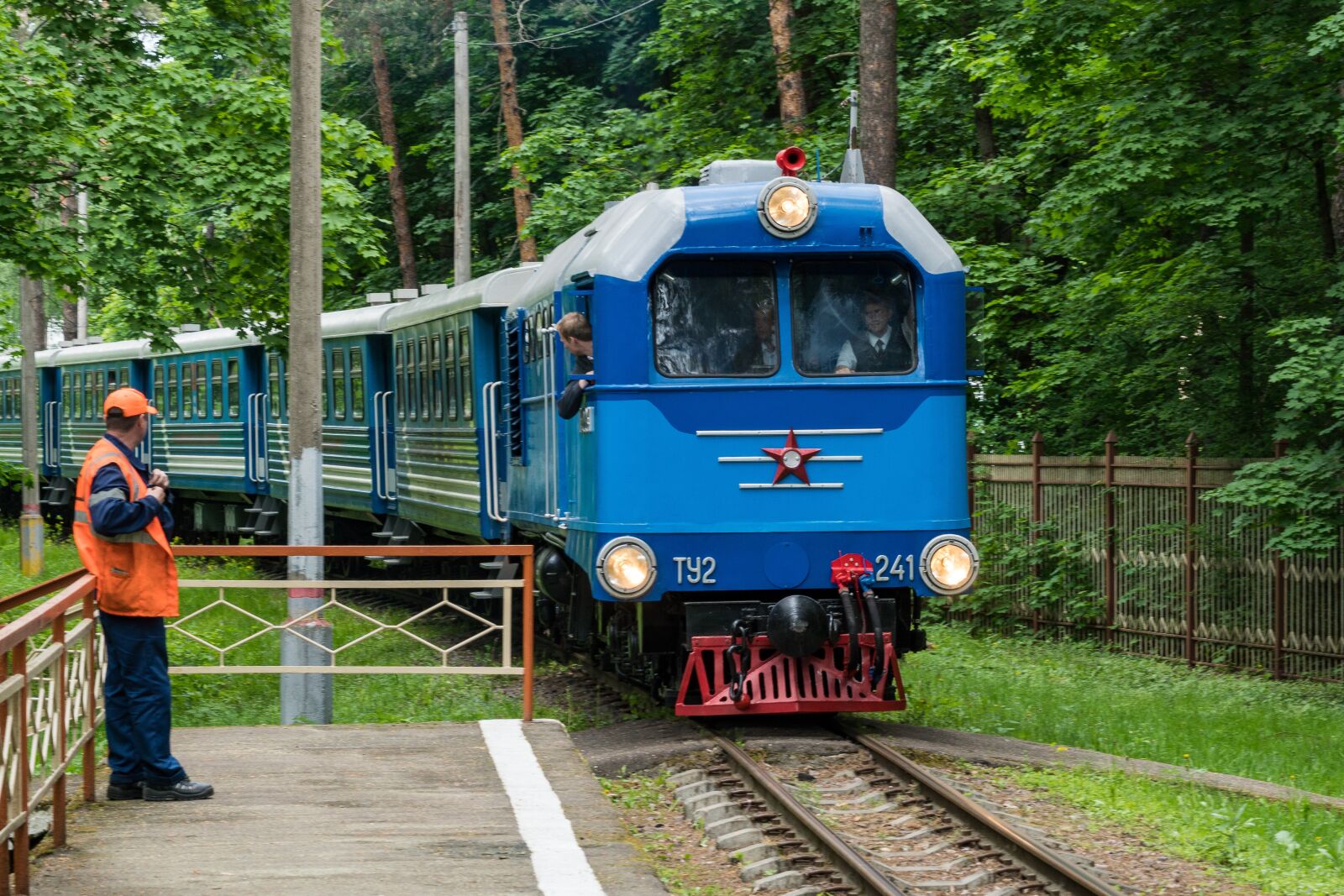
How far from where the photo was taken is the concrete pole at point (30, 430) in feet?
87.8

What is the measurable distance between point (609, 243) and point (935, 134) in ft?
55.3

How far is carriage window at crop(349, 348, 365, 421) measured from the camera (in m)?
22.3

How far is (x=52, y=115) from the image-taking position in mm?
17062

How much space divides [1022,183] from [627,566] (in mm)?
14384

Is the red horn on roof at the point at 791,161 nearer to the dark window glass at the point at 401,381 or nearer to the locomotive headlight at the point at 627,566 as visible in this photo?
the locomotive headlight at the point at 627,566

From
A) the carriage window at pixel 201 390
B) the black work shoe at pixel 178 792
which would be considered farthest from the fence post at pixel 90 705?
the carriage window at pixel 201 390

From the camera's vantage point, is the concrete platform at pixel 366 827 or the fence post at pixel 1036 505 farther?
the fence post at pixel 1036 505

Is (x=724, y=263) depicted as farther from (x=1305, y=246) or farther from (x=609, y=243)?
(x=1305, y=246)

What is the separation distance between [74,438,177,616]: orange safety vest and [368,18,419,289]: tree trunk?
3158cm

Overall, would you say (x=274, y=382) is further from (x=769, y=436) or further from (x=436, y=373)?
(x=769, y=436)

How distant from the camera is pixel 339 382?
2355 centimetres

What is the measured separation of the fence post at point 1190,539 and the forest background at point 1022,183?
841 mm

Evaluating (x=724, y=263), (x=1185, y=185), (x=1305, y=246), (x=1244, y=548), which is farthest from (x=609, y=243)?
(x=1305, y=246)

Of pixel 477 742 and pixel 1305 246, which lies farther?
pixel 1305 246
